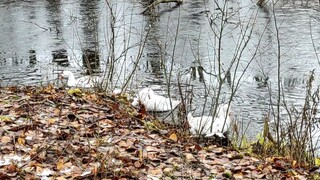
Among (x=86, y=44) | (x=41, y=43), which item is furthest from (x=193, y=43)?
(x=41, y=43)

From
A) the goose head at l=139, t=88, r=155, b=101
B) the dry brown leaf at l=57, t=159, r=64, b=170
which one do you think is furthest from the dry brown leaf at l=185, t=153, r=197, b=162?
the goose head at l=139, t=88, r=155, b=101

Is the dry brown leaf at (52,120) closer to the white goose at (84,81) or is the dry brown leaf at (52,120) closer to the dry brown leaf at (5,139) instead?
the dry brown leaf at (5,139)

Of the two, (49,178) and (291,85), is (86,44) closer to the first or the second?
(291,85)

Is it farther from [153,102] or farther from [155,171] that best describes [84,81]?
[155,171]

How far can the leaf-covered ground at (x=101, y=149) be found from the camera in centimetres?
448

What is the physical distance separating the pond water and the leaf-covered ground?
1.60 m

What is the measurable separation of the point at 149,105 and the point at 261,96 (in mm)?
2288

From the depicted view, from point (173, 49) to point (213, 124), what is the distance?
1799 mm

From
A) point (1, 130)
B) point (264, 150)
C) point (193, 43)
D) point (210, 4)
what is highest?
point (210, 4)

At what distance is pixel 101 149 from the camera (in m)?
4.97

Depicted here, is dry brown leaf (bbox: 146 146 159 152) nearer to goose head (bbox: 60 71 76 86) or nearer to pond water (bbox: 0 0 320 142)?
pond water (bbox: 0 0 320 142)

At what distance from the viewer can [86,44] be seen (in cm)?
1323

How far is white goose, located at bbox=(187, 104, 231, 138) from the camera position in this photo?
262 inches

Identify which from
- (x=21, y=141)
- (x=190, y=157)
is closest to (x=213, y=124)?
(x=190, y=157)
